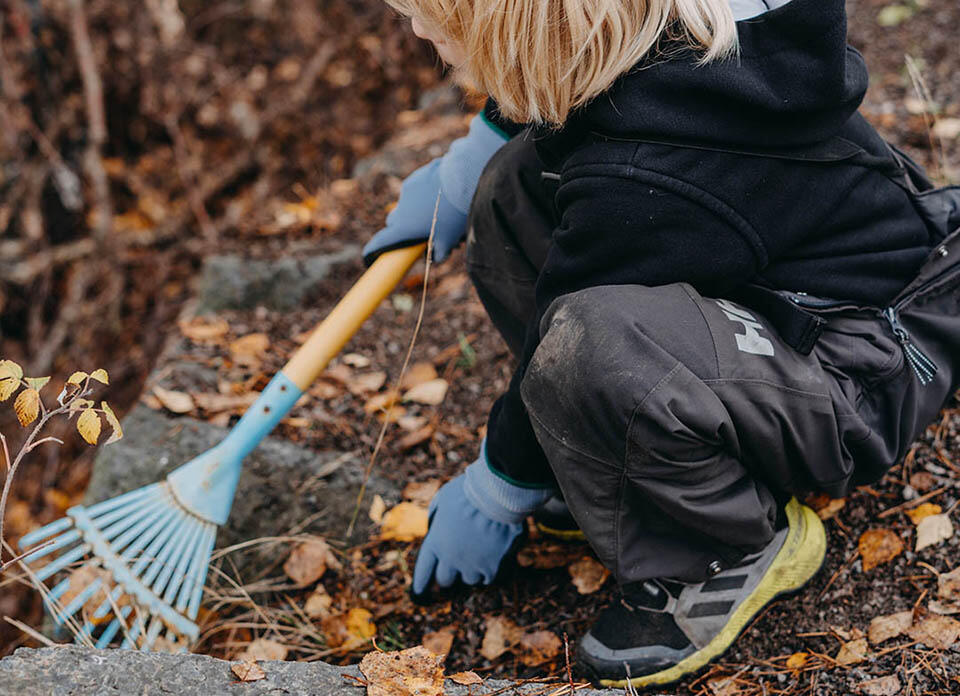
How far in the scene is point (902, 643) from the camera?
1327 millimetres

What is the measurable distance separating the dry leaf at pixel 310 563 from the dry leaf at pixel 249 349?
635 millimetres

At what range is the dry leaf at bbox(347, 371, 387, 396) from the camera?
2.18 m

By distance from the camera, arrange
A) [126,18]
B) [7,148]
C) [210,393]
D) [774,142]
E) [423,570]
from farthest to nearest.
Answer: [126,18], [7,148], [210,393], [423,570], [774,142]

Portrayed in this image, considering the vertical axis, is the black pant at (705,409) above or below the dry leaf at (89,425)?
below

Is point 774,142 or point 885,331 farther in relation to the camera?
point 885,331

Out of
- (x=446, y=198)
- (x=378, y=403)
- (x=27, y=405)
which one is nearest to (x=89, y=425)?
(x=27, y=405)

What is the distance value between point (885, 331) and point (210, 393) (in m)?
1.58

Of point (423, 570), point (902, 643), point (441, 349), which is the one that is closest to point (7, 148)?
point (441, 349)

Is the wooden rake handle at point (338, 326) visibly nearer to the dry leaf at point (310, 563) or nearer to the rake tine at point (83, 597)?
the dry leaf at point (310, 563)

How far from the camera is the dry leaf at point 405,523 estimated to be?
1.80 metres

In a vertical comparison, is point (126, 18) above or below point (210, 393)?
above

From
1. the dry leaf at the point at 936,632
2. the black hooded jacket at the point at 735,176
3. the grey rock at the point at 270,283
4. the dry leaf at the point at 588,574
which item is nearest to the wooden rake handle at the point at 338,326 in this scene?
the black hooded jacket at the point at 735,176

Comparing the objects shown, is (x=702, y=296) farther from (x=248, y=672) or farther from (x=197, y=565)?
(x=197, y=565)

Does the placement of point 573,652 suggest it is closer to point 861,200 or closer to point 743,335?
point 743,335
